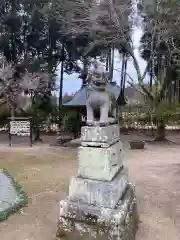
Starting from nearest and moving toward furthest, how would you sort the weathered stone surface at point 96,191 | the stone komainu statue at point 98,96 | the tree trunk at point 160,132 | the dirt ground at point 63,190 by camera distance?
the weathered stone surface at point 96,191, the stone komainu statue at point 98,96, the dirt ground at point 63,190, the tree trunk at point 160,132

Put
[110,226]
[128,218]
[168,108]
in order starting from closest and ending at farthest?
[110,226]
[128,218]
[168,108]

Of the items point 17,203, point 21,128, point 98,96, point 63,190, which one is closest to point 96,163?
point 98,96

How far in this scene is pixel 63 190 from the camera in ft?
17.0

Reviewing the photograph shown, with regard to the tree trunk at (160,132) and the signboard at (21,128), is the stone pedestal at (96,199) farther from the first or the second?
the tree trunk at (160,132)

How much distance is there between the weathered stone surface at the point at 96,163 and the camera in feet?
10.6

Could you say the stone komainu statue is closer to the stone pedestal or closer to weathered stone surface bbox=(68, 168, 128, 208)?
the stone pedestal

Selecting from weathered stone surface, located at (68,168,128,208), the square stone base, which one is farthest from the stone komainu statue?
the square stone base

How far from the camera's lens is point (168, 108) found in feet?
42.0

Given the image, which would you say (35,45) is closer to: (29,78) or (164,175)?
(29,78)

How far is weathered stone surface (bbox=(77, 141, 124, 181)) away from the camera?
324cm

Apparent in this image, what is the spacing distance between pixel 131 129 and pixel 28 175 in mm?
10113

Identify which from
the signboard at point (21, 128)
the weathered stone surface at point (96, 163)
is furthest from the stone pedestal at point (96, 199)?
the signboard at point (21, 128)

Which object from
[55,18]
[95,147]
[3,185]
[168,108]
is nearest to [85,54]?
[55,18]

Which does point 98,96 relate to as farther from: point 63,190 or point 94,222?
point 63,190
